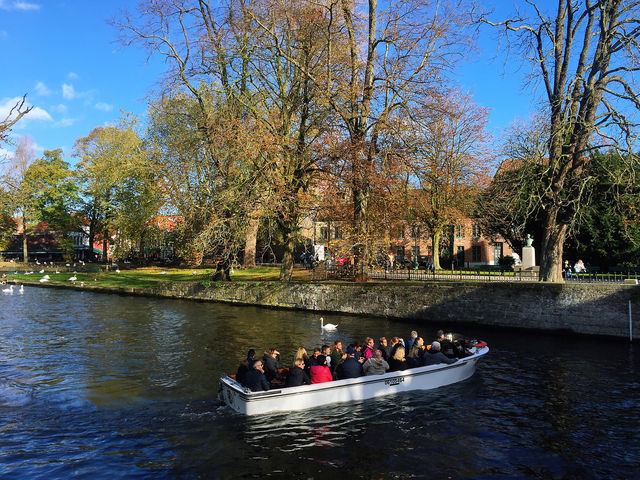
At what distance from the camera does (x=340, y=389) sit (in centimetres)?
1263

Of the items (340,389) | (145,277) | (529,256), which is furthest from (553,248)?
(145,277)

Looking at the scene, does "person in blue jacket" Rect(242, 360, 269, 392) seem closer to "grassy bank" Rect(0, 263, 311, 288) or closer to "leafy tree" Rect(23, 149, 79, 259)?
"grassy bank" Rect(0, 263, 311, 288)

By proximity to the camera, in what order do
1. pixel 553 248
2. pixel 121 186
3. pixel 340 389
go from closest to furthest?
pixel 340 389 → pixel 553 248 → pixel 121 186

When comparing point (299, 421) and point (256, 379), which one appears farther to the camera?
point (256, 379)

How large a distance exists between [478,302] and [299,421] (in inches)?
599

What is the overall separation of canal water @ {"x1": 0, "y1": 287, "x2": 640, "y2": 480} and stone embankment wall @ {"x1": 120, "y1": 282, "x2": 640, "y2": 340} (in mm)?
1403

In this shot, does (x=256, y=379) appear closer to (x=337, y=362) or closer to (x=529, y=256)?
(x=337, y=362)

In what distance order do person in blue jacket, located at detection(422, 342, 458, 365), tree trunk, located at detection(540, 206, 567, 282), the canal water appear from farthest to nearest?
tree trunk, located at detection(540, 206, 567, 282) → person in blue jacket, located at detection(422, 342, 458, 365) → the canal water

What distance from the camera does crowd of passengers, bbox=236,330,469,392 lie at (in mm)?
12148

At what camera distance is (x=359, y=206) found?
93.0 feet

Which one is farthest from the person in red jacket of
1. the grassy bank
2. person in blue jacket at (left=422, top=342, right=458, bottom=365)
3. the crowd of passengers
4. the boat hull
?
the grassy bank

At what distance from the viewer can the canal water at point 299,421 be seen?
9.21 meters

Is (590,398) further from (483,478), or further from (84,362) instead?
(84,362)

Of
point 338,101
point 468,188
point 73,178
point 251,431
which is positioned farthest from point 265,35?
point 73,178
